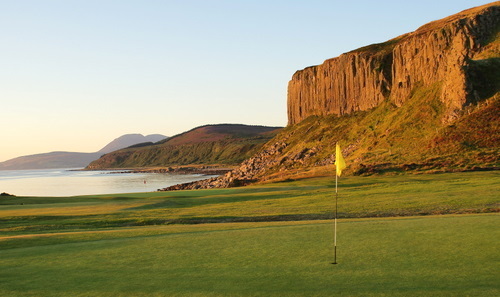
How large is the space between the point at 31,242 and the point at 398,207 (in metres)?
20.6

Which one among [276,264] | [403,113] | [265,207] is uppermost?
[403,113]

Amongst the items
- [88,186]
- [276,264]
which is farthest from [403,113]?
[276,264]

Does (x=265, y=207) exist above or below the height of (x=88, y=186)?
Answer: above

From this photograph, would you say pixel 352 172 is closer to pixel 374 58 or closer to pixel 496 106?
pixel 496 106

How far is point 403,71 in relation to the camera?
307 ft

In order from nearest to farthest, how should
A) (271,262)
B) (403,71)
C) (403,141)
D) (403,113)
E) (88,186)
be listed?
(271,262)
(403,141)
(403,113)
(403,71)
(88,186)

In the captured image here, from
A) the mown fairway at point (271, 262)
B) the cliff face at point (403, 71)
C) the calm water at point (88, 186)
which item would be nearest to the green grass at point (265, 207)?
the mown fairway at point (271, 262)

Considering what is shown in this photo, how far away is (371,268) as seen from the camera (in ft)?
34.0

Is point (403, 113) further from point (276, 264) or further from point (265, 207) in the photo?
point (276, 264)

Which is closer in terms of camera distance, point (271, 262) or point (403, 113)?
point (271, 262)

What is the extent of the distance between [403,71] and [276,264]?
89.7 m

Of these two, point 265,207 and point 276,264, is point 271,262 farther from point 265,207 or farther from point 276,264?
point 265,207

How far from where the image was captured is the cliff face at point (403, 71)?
72562mm

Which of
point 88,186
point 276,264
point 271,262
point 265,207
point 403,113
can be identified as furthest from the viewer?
point 88,186
